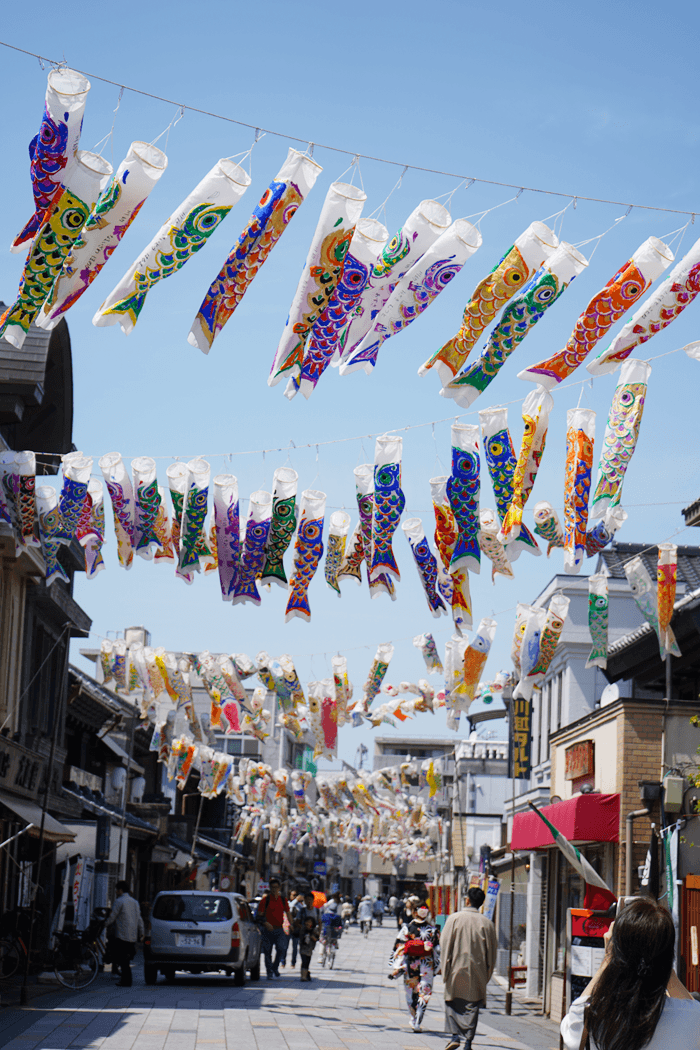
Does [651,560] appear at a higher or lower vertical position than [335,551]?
higher

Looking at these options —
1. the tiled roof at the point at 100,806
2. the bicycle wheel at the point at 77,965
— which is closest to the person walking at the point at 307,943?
the bicycle wheel at the point at 77,965

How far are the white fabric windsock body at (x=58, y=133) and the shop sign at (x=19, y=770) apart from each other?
1270 cm

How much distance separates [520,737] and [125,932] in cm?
1272

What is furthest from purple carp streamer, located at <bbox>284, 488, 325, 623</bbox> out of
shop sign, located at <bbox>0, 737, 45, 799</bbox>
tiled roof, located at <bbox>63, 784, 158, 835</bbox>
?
tiled roof, located at <bbox>63, 784, 158, 835</bbox>

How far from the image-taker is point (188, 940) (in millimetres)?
18172

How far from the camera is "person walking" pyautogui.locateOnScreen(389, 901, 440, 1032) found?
14656 mm

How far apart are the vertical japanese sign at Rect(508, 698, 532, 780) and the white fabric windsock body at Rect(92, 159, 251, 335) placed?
851 inches

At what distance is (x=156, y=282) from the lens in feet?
27.6

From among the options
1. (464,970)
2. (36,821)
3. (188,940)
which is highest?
(36,821)

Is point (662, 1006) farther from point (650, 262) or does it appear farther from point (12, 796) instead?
point (12, 796)

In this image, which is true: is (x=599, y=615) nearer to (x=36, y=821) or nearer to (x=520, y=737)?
(x=36, y=821)

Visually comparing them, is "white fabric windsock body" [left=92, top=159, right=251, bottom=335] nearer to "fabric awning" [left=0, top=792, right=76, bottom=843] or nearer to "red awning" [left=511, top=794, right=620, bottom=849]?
"red awning" [left=511, top=794, right=620, bottom=849]

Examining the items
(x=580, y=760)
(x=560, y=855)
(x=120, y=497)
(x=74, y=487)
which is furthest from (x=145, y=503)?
(x=560, y=855)

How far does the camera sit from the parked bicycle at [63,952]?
16.9 meters
